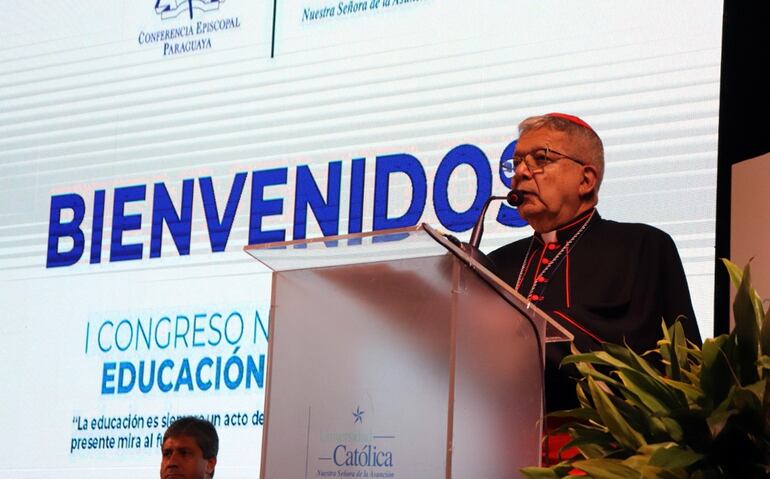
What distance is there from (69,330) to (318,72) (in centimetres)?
143

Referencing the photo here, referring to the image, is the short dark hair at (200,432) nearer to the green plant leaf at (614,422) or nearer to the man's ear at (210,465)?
the man's ear at (210,465)

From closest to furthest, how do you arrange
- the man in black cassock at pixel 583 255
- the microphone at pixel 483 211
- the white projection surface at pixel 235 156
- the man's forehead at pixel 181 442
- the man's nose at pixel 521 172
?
the microphone at pixel 483 211 → the man in black cassock at pixel 583 255 → the man's nose at pixel 521 172 → the white projection surface at pixel 235 156 → the man's forehead at pixel 181 442

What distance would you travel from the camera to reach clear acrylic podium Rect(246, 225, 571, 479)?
1.94 m

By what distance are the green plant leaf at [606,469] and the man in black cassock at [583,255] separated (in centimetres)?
100

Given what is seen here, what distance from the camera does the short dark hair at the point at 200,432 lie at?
419 cm

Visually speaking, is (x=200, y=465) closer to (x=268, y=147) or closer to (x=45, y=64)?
(x=268, y=147)

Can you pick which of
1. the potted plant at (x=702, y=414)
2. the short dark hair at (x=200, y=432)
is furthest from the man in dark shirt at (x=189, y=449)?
the potted plant at (x=702, y=414)

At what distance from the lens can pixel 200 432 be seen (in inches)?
165

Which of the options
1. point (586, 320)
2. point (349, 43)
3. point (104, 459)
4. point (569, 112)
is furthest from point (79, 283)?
point (586, 320)

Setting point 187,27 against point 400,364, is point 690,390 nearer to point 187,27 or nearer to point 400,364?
point 400,364

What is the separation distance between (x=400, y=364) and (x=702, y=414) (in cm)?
67

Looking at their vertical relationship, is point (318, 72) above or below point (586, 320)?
above

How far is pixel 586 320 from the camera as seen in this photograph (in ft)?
8.06

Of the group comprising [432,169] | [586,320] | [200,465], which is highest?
[432,169]
